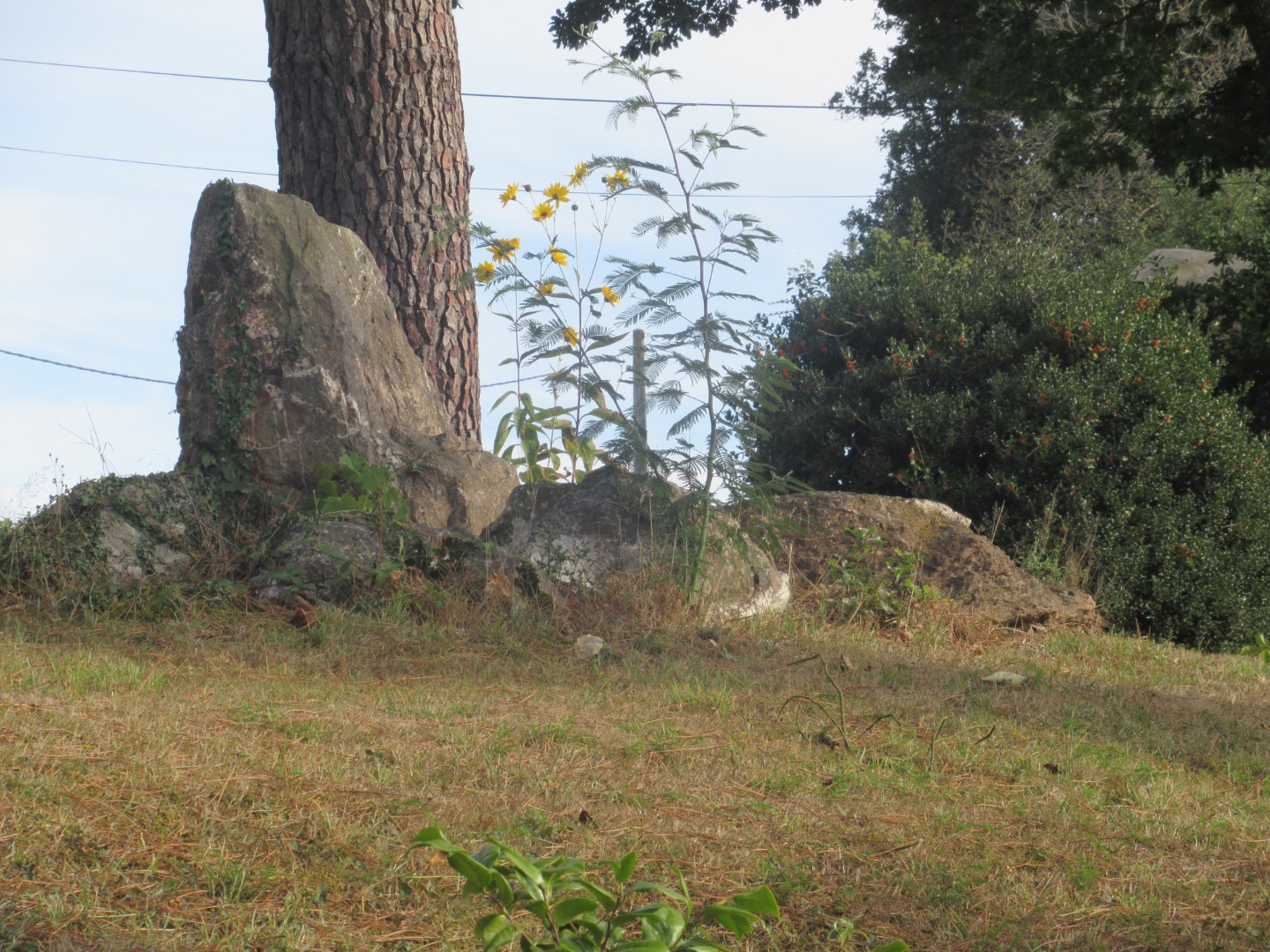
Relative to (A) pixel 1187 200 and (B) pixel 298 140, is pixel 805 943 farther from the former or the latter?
(A) pixel 1187 200

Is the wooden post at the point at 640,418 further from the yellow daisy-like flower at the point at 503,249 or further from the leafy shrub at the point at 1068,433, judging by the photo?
the leafy shrub at the point at 1068,433

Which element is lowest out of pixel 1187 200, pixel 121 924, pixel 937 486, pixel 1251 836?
pixel 1251 836

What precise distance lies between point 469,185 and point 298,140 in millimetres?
1243

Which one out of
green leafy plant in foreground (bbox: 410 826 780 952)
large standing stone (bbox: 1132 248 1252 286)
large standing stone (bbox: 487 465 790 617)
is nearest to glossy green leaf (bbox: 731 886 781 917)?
green leafy plant in foreground (bbox: 410 826 780 952)

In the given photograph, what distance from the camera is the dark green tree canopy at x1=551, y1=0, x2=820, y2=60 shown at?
35.8 ft

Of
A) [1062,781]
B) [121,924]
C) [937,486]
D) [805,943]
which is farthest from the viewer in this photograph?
[937,486]

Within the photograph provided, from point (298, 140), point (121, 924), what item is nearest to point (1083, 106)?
point (298, 140)

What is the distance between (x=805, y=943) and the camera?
2557 millimetres

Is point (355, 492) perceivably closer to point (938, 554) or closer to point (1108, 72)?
point (938, 554)

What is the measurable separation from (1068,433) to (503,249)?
4675mm

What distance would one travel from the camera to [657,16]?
1100cm

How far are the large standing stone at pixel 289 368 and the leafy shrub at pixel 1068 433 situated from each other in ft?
9.99

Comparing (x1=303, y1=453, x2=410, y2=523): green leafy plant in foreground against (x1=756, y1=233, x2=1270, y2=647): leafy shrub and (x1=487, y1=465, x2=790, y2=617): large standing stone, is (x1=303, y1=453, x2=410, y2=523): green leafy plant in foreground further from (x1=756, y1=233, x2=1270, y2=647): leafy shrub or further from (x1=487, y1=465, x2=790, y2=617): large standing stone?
(x1=756, y1=233, x2=1270, y2=647): leafy shrub

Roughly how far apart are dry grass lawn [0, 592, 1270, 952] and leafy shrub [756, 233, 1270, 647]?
311cm
